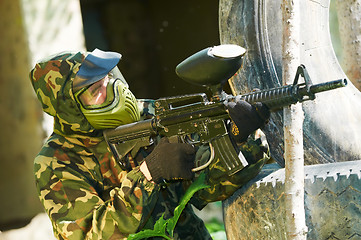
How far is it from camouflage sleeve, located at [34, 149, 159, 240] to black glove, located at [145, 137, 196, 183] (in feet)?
0.21

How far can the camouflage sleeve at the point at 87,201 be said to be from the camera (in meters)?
2.51

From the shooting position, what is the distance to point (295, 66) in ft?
7.29

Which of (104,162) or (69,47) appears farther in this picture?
(69,47)

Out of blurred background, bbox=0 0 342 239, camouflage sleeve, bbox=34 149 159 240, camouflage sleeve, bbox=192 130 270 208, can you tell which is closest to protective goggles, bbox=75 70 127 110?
camouflage sleeve, bbox=34 149 159 240

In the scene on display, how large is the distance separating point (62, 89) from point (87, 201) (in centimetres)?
49

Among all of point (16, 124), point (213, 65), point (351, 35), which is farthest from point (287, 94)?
point (16, 124)

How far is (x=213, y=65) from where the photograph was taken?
2330 mm

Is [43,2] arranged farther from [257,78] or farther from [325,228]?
[325,228]

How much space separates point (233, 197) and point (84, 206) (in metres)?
0.65

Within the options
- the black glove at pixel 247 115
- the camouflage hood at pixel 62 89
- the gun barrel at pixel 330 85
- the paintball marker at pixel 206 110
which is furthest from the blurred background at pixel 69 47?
the gun barrel at pixel 330 85

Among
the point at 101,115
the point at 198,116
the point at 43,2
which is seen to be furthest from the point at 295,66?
the point at 43,2

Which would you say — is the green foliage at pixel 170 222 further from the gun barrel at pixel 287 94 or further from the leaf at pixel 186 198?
the gun barrel at pixel 287 94

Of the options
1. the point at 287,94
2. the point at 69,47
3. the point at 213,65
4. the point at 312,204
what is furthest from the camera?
the point at 69,47

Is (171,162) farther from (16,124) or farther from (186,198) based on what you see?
(16,124)
